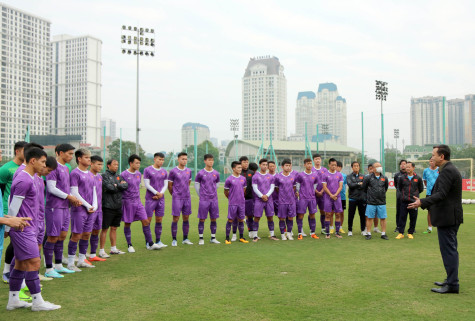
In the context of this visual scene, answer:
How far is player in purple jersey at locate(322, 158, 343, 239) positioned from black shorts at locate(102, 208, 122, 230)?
4.86 m

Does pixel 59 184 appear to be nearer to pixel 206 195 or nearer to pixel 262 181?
pixel 206 195

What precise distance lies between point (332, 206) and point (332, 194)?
0.98 ft

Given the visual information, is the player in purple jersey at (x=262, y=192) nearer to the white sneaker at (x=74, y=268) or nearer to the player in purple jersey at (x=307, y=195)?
the player in purple jersey at (x=307, y=195)

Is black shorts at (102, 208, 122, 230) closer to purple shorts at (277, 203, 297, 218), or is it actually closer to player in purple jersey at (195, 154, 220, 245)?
player in purple jersey at (195, 154, 220, 245)

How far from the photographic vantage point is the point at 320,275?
5.72 meters

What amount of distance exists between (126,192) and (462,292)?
5.95m

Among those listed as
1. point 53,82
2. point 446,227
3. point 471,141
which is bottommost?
point 446,227

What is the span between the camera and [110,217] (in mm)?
7410

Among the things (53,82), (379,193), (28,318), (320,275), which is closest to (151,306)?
(28,318)

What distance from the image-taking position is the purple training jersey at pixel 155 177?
8.35 metres

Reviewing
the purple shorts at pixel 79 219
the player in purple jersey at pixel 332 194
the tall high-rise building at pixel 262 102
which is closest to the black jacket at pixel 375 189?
the player in purple jersey at pixel 332 194

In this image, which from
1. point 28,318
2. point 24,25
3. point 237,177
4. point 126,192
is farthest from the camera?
point 24,25

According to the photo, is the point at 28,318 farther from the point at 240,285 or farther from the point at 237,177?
the point at 237,177

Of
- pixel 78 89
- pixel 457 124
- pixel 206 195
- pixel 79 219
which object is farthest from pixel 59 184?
pixel 78 89
